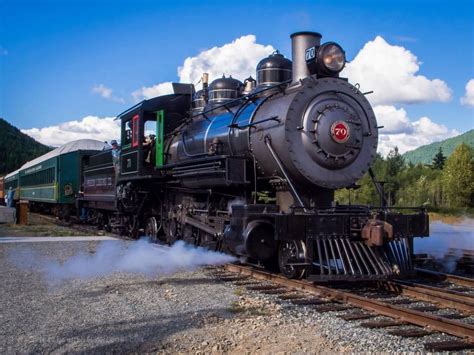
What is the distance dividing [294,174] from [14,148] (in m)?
125

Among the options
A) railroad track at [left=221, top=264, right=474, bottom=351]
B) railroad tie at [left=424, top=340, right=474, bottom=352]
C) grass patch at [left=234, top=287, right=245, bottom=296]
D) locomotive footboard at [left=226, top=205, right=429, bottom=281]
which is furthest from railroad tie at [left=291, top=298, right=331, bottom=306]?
railroad tie at [left=424, top=340, right=474, bottom=352]

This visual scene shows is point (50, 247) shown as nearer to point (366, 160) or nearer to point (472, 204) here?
point (366, 160)

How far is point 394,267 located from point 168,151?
19.9 feet

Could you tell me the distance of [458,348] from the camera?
4668 mm

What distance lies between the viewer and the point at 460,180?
45.6 m

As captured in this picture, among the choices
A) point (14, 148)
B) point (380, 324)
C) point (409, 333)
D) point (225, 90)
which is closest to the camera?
point (409, 333)

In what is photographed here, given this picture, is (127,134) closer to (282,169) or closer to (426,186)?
(282,169)

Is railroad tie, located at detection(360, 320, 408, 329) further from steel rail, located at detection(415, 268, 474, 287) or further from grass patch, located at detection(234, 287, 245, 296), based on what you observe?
steel rail, located at detection(415, 268, 474, 287)

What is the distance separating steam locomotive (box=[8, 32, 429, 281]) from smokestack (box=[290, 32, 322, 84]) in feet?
0.05

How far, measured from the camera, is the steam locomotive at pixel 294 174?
24.0 feet

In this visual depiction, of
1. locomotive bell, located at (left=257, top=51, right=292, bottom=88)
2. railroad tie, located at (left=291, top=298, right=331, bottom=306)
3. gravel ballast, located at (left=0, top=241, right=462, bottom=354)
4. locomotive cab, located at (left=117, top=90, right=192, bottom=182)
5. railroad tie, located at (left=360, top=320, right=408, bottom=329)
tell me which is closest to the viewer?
gravel ballast, located at (left=0, top=241, right=462, bottom=354)

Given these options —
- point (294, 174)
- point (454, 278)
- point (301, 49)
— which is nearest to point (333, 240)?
point (294, 174)

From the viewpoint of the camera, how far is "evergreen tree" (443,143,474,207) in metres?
45.4

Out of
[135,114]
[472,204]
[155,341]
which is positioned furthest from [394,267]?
[472,204]
